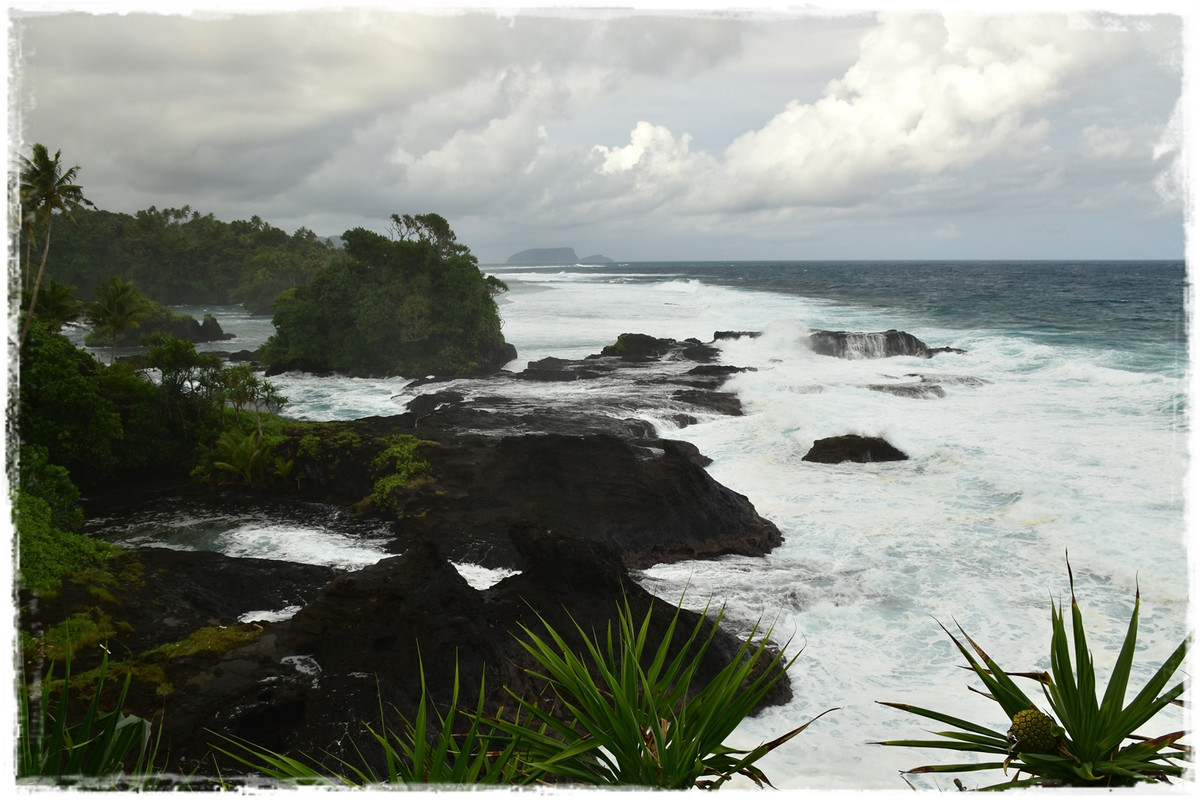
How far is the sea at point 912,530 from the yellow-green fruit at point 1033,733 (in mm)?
904

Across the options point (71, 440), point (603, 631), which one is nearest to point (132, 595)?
point (603, 631)

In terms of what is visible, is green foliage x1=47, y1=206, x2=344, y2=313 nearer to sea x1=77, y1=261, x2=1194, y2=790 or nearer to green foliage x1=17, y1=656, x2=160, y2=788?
sea x1=77, y1=261, x2=1194, y2=790

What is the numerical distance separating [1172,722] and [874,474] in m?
9.09

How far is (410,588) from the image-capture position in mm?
8609

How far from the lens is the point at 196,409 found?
1908 centimetres

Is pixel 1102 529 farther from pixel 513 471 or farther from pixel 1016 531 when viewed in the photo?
pixel 513 471

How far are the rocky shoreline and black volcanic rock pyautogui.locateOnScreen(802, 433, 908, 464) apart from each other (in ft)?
9.75

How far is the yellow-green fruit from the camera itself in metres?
2.65

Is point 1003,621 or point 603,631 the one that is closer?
point 603,631

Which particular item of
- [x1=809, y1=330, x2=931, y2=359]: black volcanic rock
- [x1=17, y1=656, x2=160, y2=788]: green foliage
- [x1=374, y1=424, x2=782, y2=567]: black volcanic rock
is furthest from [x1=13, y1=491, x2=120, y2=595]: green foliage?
[x1=809, y1=330, x2=931, y2=359]: black volcanic rock

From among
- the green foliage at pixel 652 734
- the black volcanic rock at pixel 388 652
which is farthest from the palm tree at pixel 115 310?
the green foliage at pixel 652 734

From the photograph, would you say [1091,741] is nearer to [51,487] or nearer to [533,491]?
[533,491]

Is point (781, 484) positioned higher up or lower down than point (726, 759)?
lower down

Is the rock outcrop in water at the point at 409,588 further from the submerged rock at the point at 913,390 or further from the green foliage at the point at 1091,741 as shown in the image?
the submerged rock at the point at 913,390
